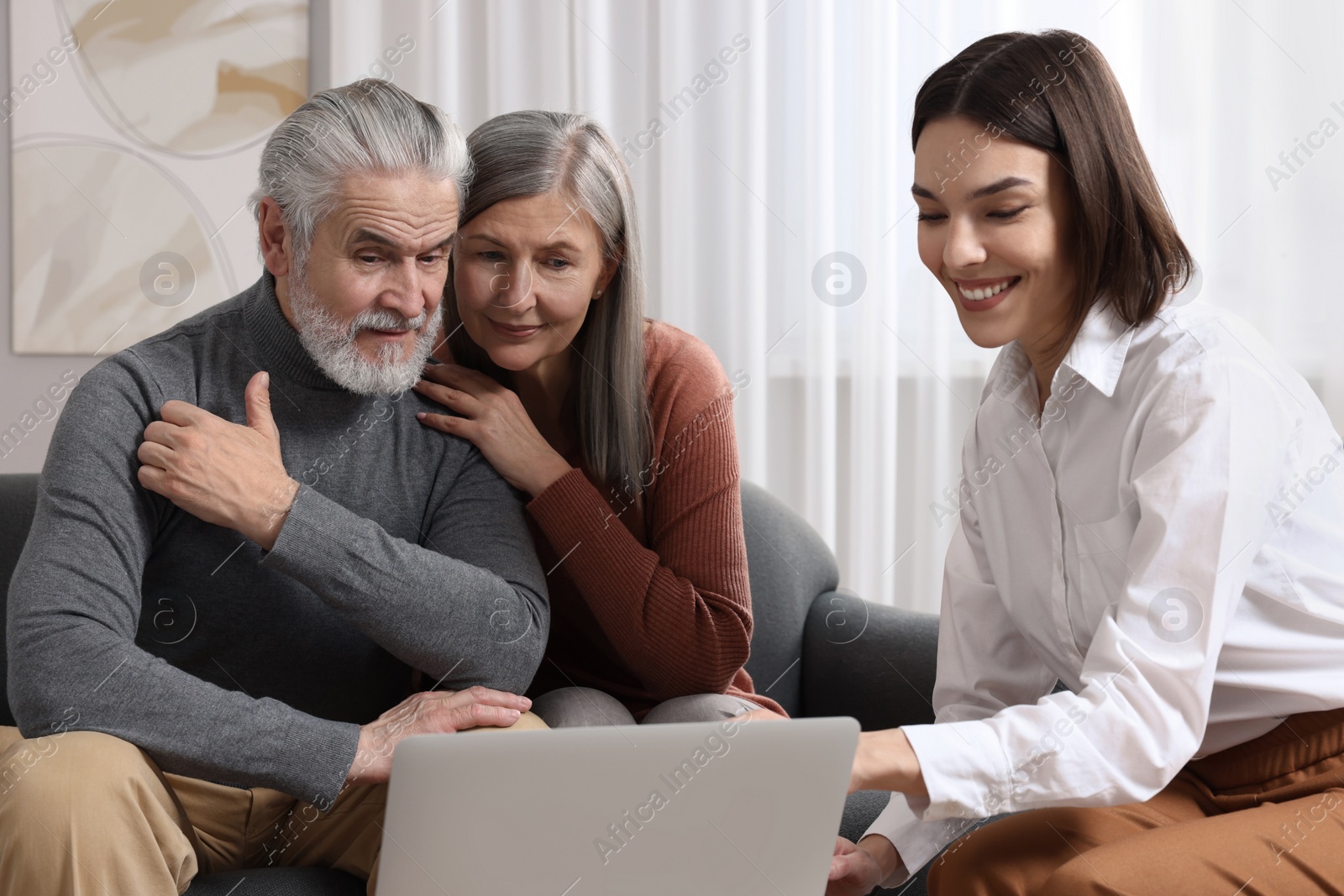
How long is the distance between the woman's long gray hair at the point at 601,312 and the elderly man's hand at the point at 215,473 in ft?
1.28

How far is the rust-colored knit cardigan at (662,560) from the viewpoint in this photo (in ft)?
4.91

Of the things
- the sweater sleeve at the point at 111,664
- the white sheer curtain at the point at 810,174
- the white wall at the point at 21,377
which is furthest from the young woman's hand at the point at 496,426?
the white wall at the point at 21,377

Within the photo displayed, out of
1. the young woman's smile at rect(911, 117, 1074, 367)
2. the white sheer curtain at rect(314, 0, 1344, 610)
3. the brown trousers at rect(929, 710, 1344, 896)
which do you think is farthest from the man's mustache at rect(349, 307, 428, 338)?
the white sheer curtain at rect(314, 0, 1344, 610)

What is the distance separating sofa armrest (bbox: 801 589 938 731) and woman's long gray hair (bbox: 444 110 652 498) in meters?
0.54

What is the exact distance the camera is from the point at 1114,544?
3.83 ft

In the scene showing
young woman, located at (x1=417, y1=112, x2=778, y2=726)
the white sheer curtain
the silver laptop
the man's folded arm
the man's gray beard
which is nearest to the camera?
the silver laptop

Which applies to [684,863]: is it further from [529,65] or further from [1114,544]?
[529,65]

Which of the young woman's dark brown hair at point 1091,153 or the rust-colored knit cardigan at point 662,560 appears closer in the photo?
the young woman's dark brown hair at point 1091,153

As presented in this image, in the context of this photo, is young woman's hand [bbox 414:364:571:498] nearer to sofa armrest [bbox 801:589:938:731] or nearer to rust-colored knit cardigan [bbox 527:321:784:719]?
rust-colored knit cardigan [bbox 527:321:784:719]

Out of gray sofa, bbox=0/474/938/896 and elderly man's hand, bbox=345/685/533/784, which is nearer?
elderly man's hand, bbox=345/685/533/784

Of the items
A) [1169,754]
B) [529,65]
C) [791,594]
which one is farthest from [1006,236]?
[529,65]

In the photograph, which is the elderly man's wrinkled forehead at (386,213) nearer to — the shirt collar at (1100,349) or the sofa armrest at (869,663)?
the shirt collar at (1100,349)

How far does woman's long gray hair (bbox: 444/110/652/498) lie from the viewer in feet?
4.92

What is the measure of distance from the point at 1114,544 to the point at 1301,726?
0.26 meters
